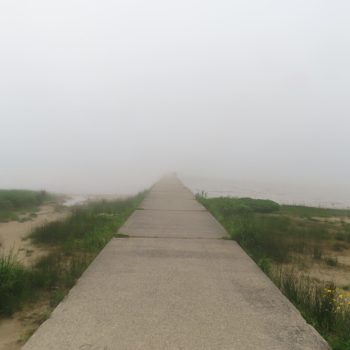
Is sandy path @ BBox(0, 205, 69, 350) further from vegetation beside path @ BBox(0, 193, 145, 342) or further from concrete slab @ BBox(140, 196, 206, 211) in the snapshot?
concrete slab @ BBox(140, 196, 206, 211)

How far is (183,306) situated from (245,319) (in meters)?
0.68

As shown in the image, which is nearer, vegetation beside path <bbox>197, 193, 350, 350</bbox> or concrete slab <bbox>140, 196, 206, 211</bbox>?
vegetation beside path <bbox>197, 193, 350, 350</bbox>

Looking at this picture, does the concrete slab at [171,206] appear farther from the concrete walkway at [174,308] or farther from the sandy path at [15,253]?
the concrete walkway at [174,308]

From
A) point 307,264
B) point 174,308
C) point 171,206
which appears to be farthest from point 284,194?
point 174,308

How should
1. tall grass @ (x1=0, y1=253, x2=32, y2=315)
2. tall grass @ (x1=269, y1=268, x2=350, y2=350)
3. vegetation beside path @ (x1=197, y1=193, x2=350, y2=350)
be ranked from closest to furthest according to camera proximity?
tall grass @ (x1=269, y1=268, x2=350, y2=350) → vegetation beside path @ (x1=197, y1=193, x2=350, y2=350) → tall grass @ (x1=0, y1=253, x2=32, y2=315)

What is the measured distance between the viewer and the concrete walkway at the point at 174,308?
3.02 m

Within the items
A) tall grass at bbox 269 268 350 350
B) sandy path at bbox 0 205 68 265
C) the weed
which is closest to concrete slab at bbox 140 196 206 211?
sandy path at bbox 0 205 68 265

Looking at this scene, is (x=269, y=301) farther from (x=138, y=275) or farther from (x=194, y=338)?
(x=138, y=275)

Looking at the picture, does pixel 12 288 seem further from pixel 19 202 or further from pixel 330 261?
pixel 19 202

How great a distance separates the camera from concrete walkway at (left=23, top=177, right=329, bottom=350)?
9.92 ft

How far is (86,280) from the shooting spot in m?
4.61

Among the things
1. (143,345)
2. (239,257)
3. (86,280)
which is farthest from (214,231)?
(143,345)

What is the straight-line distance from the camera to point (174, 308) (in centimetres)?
370

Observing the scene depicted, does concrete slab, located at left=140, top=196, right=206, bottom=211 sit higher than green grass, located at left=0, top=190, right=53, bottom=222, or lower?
higher
